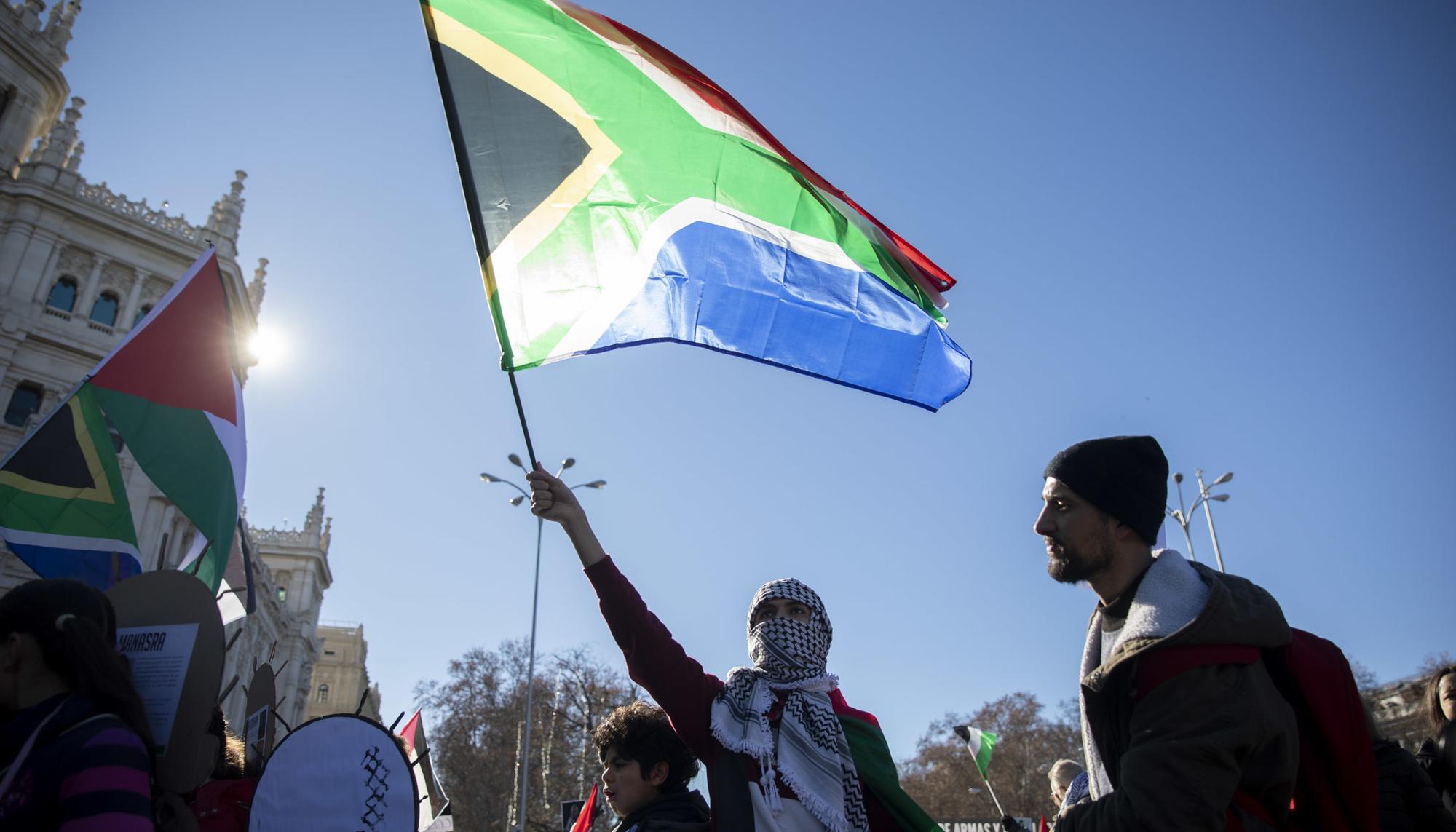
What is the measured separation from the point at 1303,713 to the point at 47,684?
3.13 meters

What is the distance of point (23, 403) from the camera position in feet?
88.7

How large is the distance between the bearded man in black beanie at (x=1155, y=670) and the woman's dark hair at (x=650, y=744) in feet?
5.35

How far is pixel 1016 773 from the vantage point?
50.2 m

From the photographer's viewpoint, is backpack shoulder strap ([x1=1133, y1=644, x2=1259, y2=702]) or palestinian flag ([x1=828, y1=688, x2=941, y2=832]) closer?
backpack shoulder strap ([x1=1133, y1=644, x2=1259, y2=702])

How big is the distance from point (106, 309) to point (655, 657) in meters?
33.8

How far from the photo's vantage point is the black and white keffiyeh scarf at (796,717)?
2895 mm

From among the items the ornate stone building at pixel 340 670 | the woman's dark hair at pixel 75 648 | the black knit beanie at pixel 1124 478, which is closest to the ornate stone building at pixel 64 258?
the woman's dark hair at pixel 75 648

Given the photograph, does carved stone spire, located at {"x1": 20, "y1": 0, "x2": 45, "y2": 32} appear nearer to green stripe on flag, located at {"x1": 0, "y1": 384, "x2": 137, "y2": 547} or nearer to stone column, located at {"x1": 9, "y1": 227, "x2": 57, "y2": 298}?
stone column, located at {"x1": 9, "y1": 227, "x2": 57, "y2": 298}

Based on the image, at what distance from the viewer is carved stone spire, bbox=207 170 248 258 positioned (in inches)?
1302

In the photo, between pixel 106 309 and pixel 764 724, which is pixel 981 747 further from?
pixel 106 309

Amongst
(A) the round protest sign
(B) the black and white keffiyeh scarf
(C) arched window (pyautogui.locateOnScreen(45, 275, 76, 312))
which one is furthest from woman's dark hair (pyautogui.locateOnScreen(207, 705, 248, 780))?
(C) arched window (pyautogui.locateOnScreen(45, 275, 76, 312))

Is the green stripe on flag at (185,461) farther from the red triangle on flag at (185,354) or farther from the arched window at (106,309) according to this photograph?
the arched window at (106,309)

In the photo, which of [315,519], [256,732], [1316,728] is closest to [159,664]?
[256,732]

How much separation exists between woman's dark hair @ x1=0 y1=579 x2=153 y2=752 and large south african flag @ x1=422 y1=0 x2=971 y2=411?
1.58m
